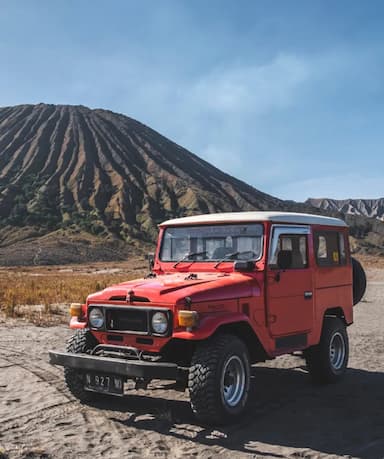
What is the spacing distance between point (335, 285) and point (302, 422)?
8.84 feet

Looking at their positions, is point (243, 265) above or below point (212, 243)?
below

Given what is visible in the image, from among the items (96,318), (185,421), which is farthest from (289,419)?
(96,318)

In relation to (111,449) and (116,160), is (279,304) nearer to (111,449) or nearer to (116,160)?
(111,449)

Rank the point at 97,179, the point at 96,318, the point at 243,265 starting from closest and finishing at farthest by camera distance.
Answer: the point at 96,318, the point at 243,265, the point at 97,179

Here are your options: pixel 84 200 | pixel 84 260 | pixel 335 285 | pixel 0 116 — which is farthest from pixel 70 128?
pixel 335 285

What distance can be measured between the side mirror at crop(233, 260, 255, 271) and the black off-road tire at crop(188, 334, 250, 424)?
0.92m

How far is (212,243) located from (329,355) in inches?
96.4

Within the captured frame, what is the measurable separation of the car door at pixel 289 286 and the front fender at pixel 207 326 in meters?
0.96

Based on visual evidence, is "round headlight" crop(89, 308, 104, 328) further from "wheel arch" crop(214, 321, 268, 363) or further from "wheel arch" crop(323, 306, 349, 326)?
"wheel arch" crop(323, 306, 349, 326)

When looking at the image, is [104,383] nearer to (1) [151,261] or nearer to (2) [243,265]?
(2) [243,265]

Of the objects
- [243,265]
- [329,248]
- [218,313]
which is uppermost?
[329,248]

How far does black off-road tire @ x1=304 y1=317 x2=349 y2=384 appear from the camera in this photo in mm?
8086

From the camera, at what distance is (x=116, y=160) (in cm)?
12912

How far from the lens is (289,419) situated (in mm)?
6441
